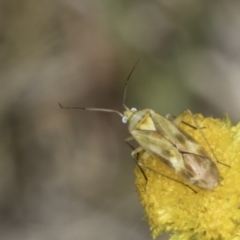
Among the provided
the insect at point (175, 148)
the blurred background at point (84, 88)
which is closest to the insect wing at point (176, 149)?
the insect at point (175, 148)

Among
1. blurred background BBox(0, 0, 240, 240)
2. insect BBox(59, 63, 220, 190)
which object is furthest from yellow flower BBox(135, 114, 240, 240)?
blurred background BBox(0, 0, 240, 240)

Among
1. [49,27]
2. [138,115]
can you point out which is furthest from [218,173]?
[49,27]

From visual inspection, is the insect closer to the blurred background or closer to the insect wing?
the insect wing

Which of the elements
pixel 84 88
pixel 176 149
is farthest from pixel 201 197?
pixel 84 88

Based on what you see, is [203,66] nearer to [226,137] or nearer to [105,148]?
[105,148]

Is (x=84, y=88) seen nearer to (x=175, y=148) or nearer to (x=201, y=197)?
(x=175, y=148)
